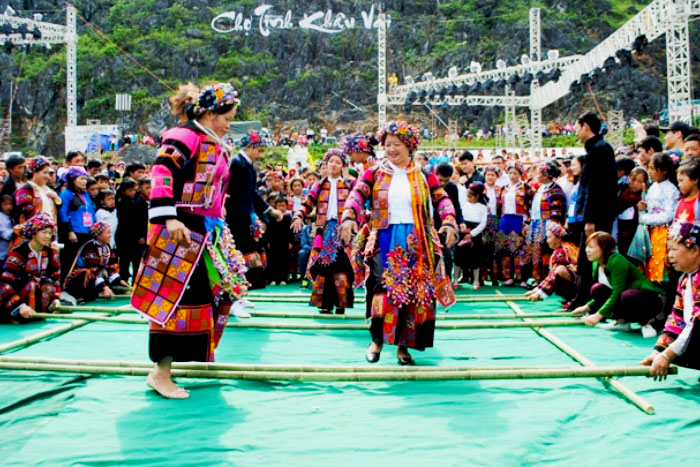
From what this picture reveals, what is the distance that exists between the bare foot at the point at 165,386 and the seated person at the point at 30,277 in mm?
2982

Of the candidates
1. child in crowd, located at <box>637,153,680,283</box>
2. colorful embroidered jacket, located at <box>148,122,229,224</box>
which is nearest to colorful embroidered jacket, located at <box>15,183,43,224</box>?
colorful embroidered jacket, located at <box>148,122,229,224</box>

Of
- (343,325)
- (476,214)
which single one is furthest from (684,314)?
(476,214)

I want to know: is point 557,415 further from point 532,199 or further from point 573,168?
point 532,199

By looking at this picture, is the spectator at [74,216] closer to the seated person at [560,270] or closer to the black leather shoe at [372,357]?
the black leather shoe at [372,357]

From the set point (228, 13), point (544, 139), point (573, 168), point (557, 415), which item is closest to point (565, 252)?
point (573, 168)

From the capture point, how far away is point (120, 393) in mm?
4055

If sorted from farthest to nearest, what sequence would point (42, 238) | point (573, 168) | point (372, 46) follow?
point (372, 46), point (573, 168), point (42, 238)

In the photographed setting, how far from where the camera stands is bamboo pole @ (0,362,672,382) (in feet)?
13.3

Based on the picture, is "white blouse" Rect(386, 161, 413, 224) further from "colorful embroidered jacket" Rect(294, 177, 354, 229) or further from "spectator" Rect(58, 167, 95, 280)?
"spectator" Rect(58, 167, 95, 280)

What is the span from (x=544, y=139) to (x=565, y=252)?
33.8 metres

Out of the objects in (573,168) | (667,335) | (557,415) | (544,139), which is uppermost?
(544,139)

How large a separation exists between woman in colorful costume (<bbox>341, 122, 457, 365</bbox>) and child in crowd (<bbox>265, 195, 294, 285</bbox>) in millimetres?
5737

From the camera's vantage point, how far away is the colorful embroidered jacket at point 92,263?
8.04m

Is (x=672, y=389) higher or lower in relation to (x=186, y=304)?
lower
